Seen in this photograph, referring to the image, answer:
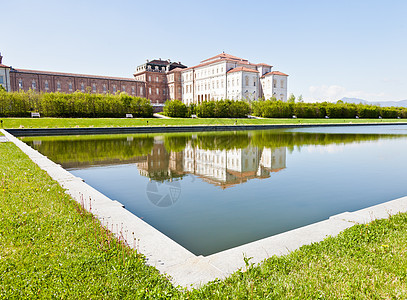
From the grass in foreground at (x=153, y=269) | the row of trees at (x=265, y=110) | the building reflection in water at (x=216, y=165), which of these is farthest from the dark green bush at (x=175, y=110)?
the grass in foreground at (x=153, y=269)

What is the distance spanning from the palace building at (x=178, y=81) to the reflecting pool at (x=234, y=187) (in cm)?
6009

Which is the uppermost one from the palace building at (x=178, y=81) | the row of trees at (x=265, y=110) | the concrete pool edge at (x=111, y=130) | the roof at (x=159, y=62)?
the roof at (x=159, y=62)

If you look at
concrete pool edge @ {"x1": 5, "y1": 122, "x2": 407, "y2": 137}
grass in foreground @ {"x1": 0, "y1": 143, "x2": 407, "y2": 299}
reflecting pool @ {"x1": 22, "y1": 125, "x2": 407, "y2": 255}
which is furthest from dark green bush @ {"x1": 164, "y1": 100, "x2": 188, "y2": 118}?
grass in foreground @ {"x1": 0, "y1": 143, "x2": 407, "y2": 299}

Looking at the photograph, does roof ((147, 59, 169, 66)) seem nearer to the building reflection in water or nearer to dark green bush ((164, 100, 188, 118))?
dark green bush ((164, 100, 188, 118))

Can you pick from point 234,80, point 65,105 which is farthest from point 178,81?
point 65,105

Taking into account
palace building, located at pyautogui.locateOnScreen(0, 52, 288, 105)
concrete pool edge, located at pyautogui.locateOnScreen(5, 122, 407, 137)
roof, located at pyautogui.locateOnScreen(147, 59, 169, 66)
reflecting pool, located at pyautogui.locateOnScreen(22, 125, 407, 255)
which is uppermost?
roof, located at pyautogui.locateOnScreen(147, 59, 169, 66)

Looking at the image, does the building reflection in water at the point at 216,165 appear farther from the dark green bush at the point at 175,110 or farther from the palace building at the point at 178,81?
the palace building at the point at 178,81

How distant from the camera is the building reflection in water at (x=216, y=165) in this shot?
9.02 metres

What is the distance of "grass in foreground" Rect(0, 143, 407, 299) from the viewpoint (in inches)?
104

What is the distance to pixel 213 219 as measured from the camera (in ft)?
17.6

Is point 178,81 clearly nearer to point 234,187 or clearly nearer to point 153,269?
point 234,187

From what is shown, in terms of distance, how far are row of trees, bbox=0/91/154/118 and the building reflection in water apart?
33300mm

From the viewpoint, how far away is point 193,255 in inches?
132

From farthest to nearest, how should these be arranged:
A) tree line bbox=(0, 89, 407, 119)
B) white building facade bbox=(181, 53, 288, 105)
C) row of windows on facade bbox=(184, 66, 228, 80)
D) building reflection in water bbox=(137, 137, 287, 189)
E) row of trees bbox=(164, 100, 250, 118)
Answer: row of windows on facade bbox=(184, 66, 228, 80), white building facade bbox=(181, 53, 288, 105), row of trees bbox=(164, 100, 250, 118), tree line bbox=(0, 89, 407, 119), building reflection in water bbox=(137, 137, 287, 189)
